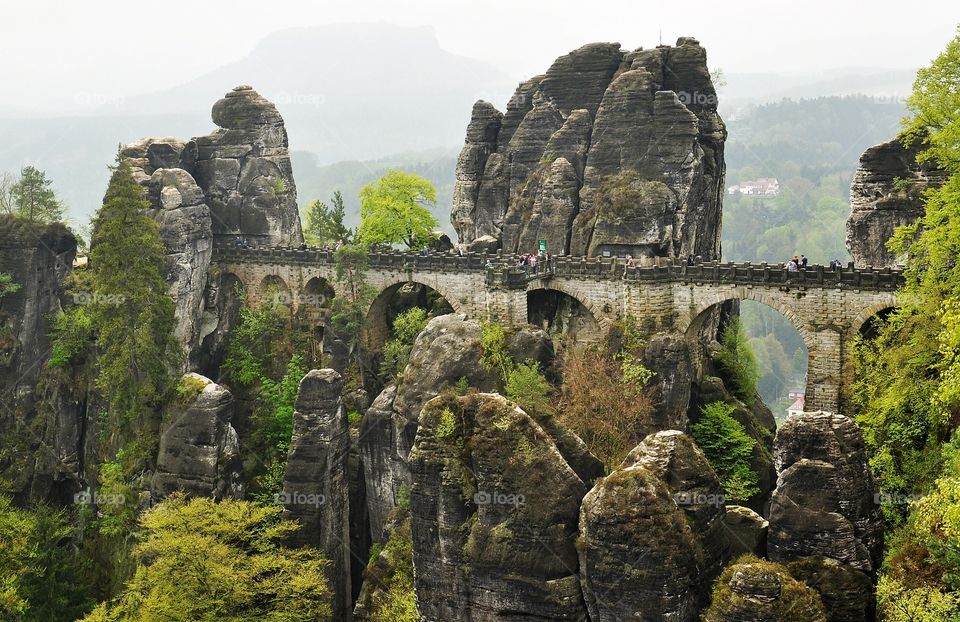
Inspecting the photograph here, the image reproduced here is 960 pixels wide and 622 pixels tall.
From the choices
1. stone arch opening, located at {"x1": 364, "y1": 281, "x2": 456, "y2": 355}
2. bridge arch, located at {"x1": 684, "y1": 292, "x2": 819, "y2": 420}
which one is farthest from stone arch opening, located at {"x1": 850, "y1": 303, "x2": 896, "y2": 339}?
stone arch opening, located at {"x1": 364, "y1": 281, "x2": 456, "y2": 355}

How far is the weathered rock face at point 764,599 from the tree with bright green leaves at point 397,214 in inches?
1482

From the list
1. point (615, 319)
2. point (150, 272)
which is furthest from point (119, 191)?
point (615, 319)

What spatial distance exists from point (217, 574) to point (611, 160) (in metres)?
28.5

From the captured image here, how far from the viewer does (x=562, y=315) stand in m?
45.8

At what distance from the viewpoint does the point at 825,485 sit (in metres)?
20.2

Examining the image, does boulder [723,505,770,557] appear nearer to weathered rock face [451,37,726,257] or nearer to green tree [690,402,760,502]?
green tree [690,402,760,502]

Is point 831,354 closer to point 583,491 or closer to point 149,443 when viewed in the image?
point 583,491

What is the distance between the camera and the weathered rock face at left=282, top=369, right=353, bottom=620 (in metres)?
37.6

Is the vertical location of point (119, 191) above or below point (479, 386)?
above

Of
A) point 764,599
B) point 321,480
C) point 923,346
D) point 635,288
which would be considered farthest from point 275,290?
point 764,599

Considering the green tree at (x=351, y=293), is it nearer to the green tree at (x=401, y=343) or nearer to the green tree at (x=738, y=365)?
the green tree at (x=401, y=343)

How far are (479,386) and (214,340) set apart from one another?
20996mm

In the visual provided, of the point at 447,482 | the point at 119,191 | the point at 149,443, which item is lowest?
the point at 149,443

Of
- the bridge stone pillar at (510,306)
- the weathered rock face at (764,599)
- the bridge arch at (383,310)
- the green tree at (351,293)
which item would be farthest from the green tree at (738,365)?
the weathered rock face at (764,599)
